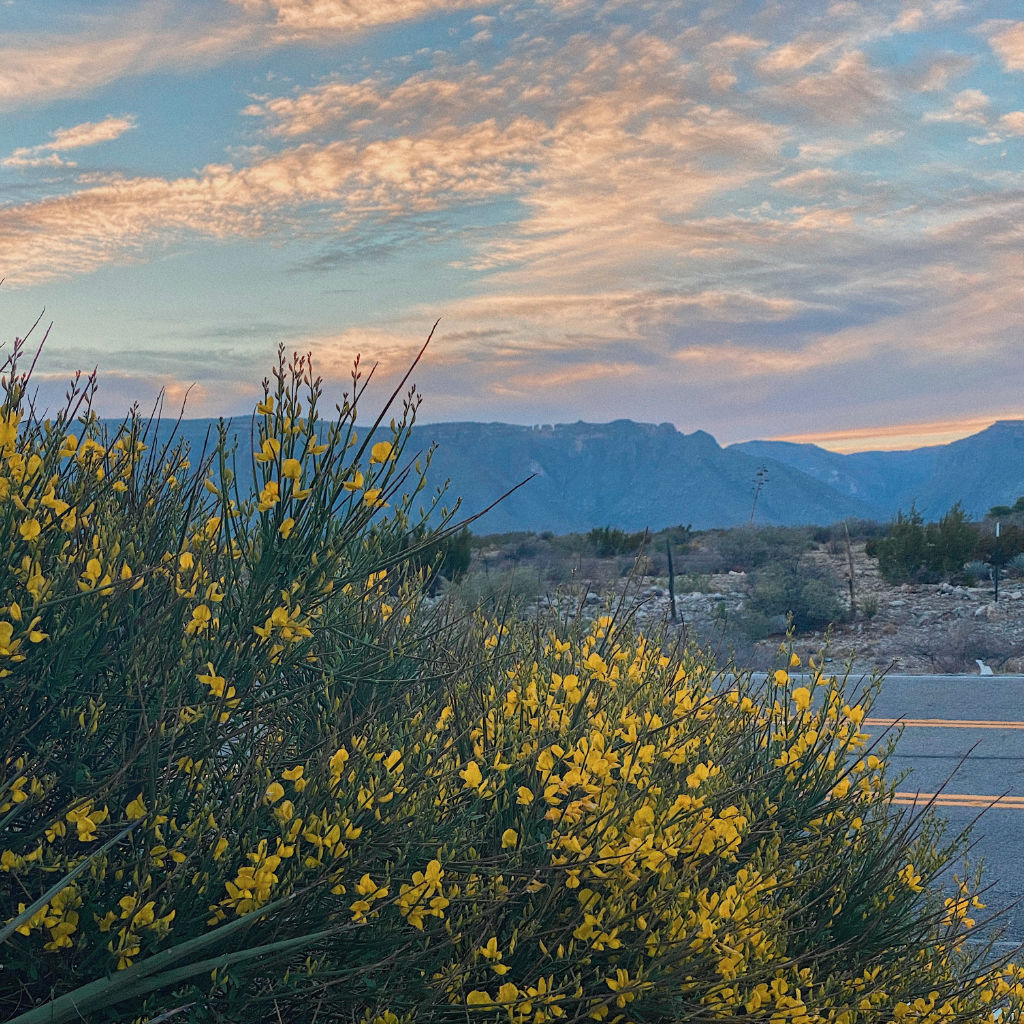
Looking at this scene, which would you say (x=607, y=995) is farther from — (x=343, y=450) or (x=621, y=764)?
(x=343, y=450)

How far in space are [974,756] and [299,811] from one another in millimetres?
8406

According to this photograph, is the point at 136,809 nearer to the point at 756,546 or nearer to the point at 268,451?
the point at 268,451

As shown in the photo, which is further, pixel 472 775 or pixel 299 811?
pixel 472 775

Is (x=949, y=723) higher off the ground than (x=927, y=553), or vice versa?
(x=927, y=553)

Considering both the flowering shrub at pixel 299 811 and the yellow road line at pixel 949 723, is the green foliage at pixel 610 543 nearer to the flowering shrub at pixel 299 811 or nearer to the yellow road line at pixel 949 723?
the yellow road line at pixel 949 723

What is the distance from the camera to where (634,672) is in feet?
12.5

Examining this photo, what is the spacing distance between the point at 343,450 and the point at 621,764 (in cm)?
124

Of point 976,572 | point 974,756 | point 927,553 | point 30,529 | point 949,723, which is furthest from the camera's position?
point 927,553

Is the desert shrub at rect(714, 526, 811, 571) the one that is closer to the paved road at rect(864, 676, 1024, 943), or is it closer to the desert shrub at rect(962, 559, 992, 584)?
the desert shrub at rect(962, 559, 992, 584)

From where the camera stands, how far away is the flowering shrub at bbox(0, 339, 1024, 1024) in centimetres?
227

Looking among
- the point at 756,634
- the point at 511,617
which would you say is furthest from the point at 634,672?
the point at 756,634

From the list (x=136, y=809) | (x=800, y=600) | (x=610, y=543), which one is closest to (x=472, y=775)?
(x=136, y=809)

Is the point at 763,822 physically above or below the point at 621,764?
below

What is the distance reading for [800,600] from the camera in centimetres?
1770
